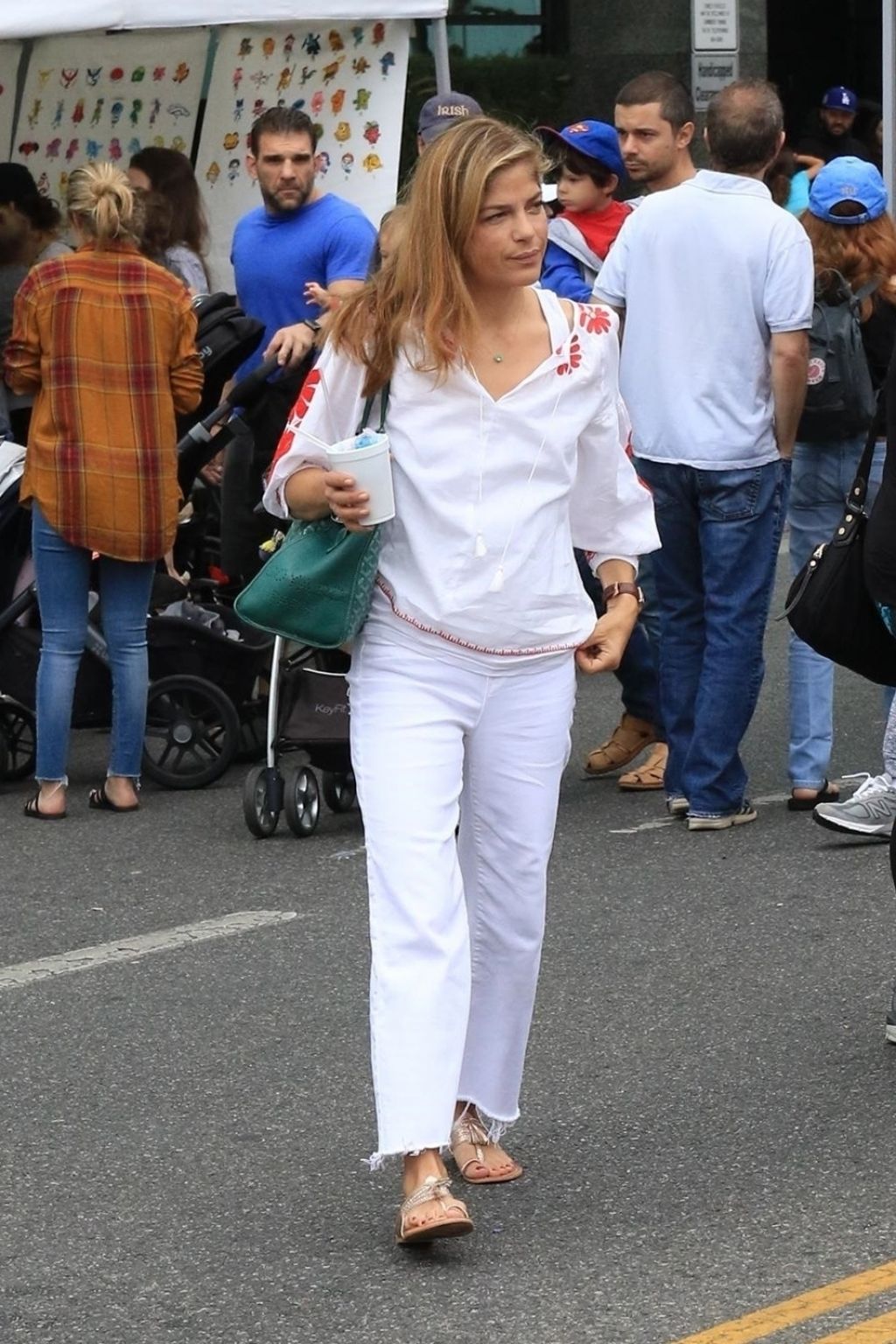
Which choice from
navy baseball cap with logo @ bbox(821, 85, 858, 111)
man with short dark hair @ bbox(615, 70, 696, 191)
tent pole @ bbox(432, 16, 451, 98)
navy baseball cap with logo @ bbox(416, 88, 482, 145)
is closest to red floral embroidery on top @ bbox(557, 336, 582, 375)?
man with short dark hair @ bbox(615, 70, 696, 191)

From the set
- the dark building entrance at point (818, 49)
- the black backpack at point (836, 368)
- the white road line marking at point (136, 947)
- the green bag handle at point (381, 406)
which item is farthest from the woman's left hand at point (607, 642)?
the dark building entrance at point (818, 49)

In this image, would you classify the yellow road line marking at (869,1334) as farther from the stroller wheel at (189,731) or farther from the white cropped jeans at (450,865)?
the stroller wheel at (189,731)

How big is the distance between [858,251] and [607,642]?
3.36 m

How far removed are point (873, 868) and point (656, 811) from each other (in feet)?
3.30

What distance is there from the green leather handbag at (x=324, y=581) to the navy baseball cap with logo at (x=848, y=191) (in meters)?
3.39

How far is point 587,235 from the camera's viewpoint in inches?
319

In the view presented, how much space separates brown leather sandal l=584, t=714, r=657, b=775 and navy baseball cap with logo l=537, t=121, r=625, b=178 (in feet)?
5.96

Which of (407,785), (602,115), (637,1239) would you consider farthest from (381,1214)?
(602,115)

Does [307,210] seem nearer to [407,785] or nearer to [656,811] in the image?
[656,811]

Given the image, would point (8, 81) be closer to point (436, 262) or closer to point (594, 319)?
point (594, 319)

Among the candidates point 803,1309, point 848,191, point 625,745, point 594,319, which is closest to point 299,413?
point 594,319

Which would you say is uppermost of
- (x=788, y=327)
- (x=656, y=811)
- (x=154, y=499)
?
(x=788, y=327)

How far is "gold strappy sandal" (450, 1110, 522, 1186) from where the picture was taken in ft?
13.9

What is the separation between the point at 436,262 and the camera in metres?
3.83
